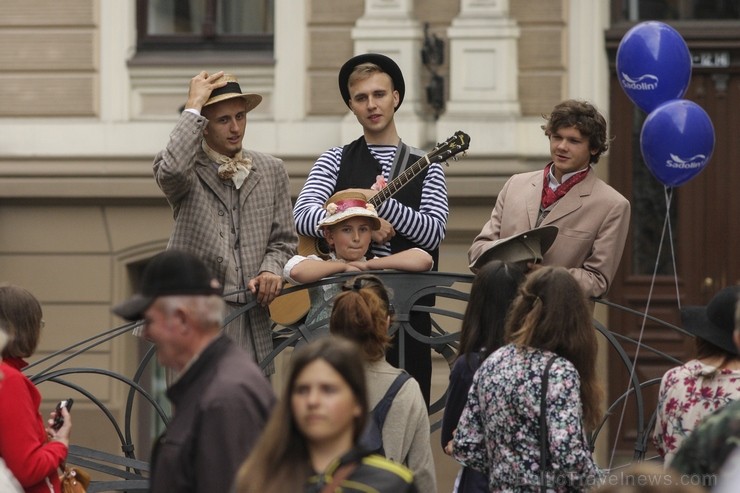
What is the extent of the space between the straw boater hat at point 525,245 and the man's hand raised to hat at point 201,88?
140 centimetres

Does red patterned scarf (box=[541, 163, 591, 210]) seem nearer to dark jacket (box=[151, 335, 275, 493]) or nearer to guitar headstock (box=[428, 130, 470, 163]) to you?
guitar headstock (box=[428, 130, 470, 163])

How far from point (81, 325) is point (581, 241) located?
6073mm

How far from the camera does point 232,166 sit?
7.02 meters

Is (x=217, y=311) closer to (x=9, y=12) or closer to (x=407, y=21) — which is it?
(x=407, y=21)

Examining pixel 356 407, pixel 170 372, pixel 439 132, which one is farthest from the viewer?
pixel 439 132

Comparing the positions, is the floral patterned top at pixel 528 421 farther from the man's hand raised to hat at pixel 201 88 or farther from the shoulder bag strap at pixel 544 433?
the man's hand raised to hat at pixel 201 88

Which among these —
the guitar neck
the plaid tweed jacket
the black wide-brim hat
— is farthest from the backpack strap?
the black wide-brim hat

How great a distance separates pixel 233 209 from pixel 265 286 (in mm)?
393

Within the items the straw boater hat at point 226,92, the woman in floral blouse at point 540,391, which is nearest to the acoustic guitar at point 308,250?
the straw boater hat at point 226,92

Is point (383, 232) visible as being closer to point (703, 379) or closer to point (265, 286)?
point (265, 286)

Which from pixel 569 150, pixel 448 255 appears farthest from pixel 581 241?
pixel 448 255

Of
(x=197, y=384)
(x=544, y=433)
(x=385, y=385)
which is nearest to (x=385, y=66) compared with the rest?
(x=385, y=385)

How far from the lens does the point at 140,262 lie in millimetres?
12328

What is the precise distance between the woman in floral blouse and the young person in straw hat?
154 centimetres
